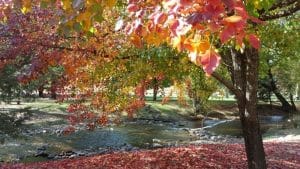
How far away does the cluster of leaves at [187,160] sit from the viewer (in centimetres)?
1337

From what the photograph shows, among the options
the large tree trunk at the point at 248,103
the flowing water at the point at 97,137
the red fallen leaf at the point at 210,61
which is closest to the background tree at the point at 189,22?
the red fallen leaf at the point at 210,61

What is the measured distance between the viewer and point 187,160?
14.0m

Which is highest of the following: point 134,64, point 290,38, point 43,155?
point 290,38

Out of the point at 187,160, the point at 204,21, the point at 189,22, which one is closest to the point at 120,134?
the point at 187,160

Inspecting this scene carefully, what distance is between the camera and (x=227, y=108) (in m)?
44.1

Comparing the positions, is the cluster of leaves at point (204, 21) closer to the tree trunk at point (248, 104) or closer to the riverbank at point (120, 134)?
the tree trunk at point (248, 104)

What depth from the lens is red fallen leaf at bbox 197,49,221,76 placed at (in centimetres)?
235

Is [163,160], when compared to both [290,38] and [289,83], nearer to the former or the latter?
[290,38]

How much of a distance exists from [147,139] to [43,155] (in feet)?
22.6

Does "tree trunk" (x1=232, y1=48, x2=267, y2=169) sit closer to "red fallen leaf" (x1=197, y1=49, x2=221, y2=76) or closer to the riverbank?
"red fallen leaf" (x1=197, y1=49, x2=221, y2=76)

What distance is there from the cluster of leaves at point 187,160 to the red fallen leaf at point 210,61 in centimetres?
1088

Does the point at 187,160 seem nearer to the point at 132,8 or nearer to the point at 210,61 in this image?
the point at 132,8

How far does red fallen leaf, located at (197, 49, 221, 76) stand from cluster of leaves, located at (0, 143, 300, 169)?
10.9 metres

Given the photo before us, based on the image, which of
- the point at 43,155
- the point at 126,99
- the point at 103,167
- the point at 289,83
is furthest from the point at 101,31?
the point at 289,83
